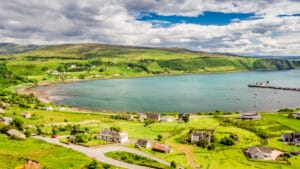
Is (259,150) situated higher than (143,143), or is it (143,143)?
(259,150)

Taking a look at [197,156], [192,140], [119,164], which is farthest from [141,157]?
[192,140]

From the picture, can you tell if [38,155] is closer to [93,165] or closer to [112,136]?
[93,165]

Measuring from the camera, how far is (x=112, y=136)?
2825 inches

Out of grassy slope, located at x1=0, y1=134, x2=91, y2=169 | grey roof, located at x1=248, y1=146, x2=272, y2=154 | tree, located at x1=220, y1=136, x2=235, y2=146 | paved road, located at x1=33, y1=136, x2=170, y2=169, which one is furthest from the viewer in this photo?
tree, located at x1=220, y1=136, x2=235, y2=146

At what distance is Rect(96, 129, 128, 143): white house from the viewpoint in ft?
233

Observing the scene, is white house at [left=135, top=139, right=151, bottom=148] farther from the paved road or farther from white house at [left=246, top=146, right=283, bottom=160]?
white house at [left=246, top=146, right=283, bottom=160]

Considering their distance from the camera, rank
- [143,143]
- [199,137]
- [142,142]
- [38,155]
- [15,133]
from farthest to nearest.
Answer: [199,137], [15,133], [142,142], [143,143], [38,155]

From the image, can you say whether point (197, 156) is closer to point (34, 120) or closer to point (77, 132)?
point (77, 132)

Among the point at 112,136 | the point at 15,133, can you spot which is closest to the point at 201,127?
the point at 112,136

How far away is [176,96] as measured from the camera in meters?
164

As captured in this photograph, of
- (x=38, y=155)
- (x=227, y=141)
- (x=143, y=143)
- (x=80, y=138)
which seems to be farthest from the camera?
(x=80, y=138)

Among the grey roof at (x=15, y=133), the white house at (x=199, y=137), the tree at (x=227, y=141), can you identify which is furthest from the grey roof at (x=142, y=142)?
the grey roof at (x=15, y=133)

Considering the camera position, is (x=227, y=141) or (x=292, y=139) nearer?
(x=227, y=141)

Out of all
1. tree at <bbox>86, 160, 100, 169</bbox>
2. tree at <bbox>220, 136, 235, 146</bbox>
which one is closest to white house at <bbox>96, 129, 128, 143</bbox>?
tree at <bbox>86, 160, 100, 169</bbox>
